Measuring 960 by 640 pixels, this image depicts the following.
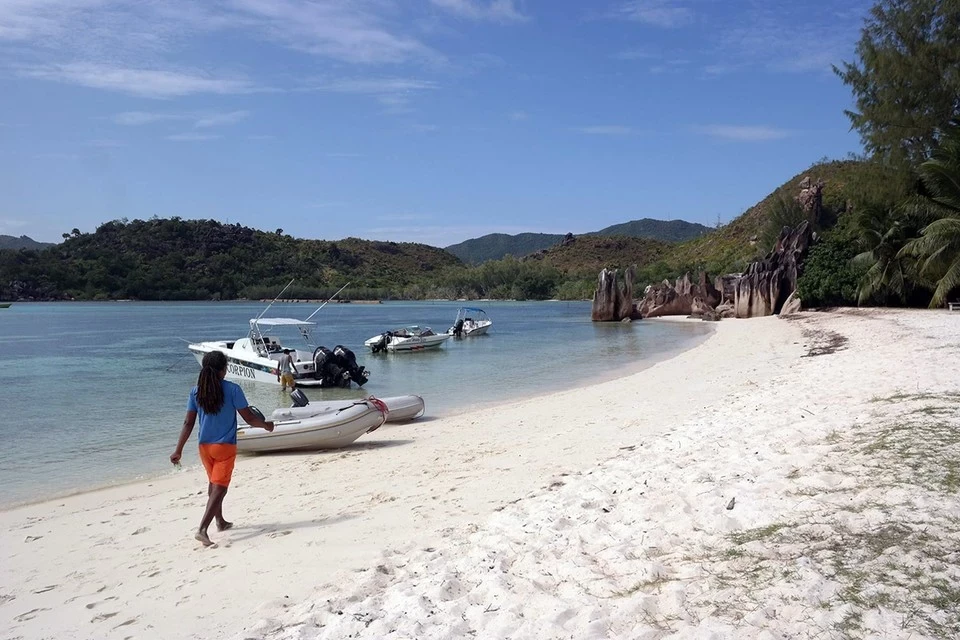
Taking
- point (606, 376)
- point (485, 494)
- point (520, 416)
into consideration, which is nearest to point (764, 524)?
point (485, 494)

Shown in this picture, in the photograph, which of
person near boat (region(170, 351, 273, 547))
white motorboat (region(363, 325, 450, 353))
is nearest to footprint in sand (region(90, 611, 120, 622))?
person near boat (region(170, 351, 273, 547))

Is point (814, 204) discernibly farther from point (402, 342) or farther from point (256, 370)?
point (256, 370)


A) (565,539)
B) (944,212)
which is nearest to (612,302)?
(944,212)

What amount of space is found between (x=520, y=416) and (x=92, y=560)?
7858mm

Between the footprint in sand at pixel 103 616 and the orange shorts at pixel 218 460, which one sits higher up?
the orange shorts at pixel 218 460

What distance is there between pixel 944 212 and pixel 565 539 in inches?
1097

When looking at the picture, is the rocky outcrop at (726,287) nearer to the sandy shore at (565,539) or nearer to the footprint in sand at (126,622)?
the sandy shore at (565,539)

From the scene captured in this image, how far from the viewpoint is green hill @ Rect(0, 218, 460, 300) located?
380ft

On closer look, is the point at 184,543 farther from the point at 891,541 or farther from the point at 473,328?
the point at 473,328

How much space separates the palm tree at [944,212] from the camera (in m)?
23.8

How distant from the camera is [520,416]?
12742 mm

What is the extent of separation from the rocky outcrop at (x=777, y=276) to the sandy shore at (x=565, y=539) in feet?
120

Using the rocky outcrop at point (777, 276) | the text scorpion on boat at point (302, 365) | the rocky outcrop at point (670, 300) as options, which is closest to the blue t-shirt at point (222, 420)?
the text scorpion on boat at point (302, 365)

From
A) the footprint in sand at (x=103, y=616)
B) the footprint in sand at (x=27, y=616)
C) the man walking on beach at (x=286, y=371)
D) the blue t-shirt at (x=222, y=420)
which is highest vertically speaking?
the blue t-shirt at (x=222, y=420)
